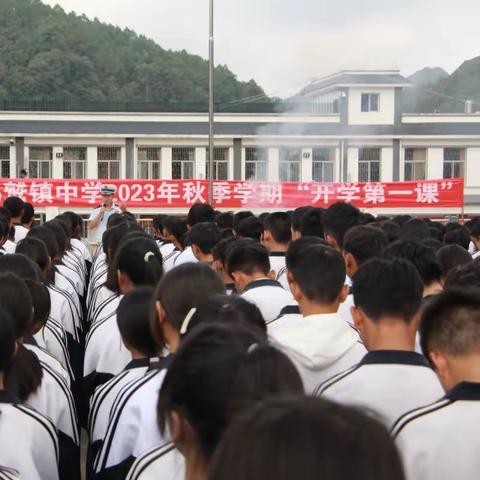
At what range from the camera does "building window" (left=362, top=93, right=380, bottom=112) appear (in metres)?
30.2

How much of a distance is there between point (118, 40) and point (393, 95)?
28.4 metres

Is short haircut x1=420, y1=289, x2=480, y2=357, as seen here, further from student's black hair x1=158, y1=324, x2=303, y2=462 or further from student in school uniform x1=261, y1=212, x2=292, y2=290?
student in school uniform x1=261, y1=212, x2=292, y2=290

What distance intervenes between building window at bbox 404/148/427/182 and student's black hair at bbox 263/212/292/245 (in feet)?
82.4

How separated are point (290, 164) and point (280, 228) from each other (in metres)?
23.7

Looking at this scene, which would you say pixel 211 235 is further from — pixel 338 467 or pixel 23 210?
pixel 338 467

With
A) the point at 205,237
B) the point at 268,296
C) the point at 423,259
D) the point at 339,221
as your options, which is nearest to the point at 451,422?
the point at 423,259

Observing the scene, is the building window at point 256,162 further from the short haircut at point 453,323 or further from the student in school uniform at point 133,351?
the short haircut at point 453,323

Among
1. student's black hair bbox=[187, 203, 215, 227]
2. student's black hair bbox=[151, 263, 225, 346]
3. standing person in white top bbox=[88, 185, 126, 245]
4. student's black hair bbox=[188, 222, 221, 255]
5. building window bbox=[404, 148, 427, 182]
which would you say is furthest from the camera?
building window bbox=[404, 148, 427, 182]

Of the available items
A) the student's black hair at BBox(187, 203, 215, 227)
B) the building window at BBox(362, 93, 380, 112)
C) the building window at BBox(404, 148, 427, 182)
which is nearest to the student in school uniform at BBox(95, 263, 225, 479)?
the student's black hair at BBox(187, 203, 215, 227)

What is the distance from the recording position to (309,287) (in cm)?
307

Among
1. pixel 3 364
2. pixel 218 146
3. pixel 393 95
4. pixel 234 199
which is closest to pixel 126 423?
pixel 3 364

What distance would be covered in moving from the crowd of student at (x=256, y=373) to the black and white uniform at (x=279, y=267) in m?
0.74

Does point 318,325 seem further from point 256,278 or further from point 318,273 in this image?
point 256,278

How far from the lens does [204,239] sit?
535 cm
